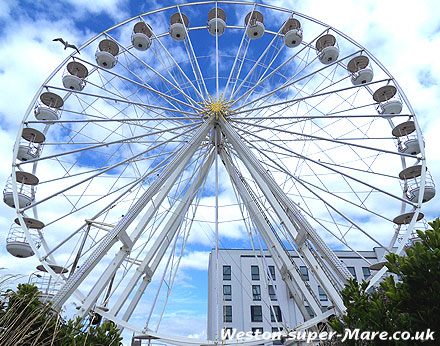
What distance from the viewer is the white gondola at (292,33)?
17.2 metres

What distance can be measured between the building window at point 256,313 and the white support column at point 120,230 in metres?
28.0

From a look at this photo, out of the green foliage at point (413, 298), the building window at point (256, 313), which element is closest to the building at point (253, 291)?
the building window at point (256, 313)

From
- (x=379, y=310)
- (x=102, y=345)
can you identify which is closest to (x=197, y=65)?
(x=102, y=345)

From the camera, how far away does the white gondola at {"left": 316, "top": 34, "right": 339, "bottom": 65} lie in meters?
16.6

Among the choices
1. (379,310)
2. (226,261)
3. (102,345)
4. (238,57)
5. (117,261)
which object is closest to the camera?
(379,310)

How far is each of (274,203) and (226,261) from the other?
28.8m

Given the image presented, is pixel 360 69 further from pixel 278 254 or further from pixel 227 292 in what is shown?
pixel 227 292

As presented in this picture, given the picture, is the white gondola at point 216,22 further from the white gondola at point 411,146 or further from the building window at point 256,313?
the building window at point 256,313

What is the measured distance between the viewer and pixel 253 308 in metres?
37.6

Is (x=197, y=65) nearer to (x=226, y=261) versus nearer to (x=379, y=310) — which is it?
(x=379, y=310)

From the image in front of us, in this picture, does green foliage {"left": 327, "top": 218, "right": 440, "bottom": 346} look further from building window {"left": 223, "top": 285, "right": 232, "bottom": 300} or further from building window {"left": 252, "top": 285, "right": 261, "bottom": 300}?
building window {"left": 223, "top": 285, "right": 232, "bottom": 300}

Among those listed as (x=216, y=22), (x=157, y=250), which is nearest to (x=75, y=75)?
(x=216, y=22)

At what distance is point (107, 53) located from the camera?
16.2m

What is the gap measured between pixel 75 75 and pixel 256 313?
99.4 ft
